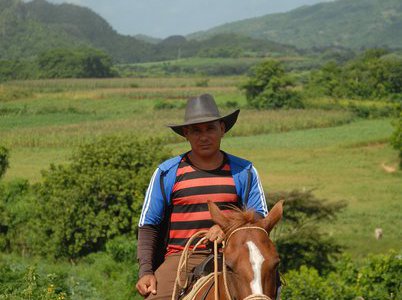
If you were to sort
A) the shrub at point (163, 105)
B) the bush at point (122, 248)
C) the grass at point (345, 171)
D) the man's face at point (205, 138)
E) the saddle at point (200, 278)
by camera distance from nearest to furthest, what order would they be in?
the saddle at point (200, 278)
the man's face at point (205, 138)
the bush at point (122, 248)
the grass at point (345, 171)
the shrub at point (163, 105)

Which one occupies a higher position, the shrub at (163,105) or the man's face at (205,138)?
the man's face at (205,138)

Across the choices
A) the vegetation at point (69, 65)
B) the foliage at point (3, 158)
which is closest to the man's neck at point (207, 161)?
the foliage at point (3, 158)

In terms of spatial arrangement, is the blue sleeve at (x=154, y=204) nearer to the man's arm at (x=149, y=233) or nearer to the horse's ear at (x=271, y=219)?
the man's arm at (x=149, y=233)

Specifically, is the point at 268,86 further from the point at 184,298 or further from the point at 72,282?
the point at 184,298

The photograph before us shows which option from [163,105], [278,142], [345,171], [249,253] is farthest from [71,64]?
[249,253]

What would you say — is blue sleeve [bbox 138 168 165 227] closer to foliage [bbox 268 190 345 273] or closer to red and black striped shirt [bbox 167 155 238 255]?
red and black striped shirt [bbox 167 155 238 255]

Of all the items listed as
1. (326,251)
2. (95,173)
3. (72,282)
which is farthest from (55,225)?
(326,251)

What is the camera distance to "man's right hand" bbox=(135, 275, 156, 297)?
14.8ft

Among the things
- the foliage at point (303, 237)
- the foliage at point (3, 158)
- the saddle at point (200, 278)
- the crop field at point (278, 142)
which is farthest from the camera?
the crop field at point (278, 142)

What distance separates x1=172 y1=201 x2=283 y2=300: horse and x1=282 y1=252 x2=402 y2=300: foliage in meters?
7.33

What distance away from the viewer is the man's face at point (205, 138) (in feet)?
15.0

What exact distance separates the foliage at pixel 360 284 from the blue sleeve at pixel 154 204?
21.8 feet

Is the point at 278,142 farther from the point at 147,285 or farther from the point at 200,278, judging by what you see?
the point at 200,278

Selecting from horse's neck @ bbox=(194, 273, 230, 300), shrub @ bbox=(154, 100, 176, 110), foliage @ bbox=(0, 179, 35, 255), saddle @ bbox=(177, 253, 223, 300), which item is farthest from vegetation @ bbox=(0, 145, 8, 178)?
shrub @ bbox=(154, 100, 176, 110)
